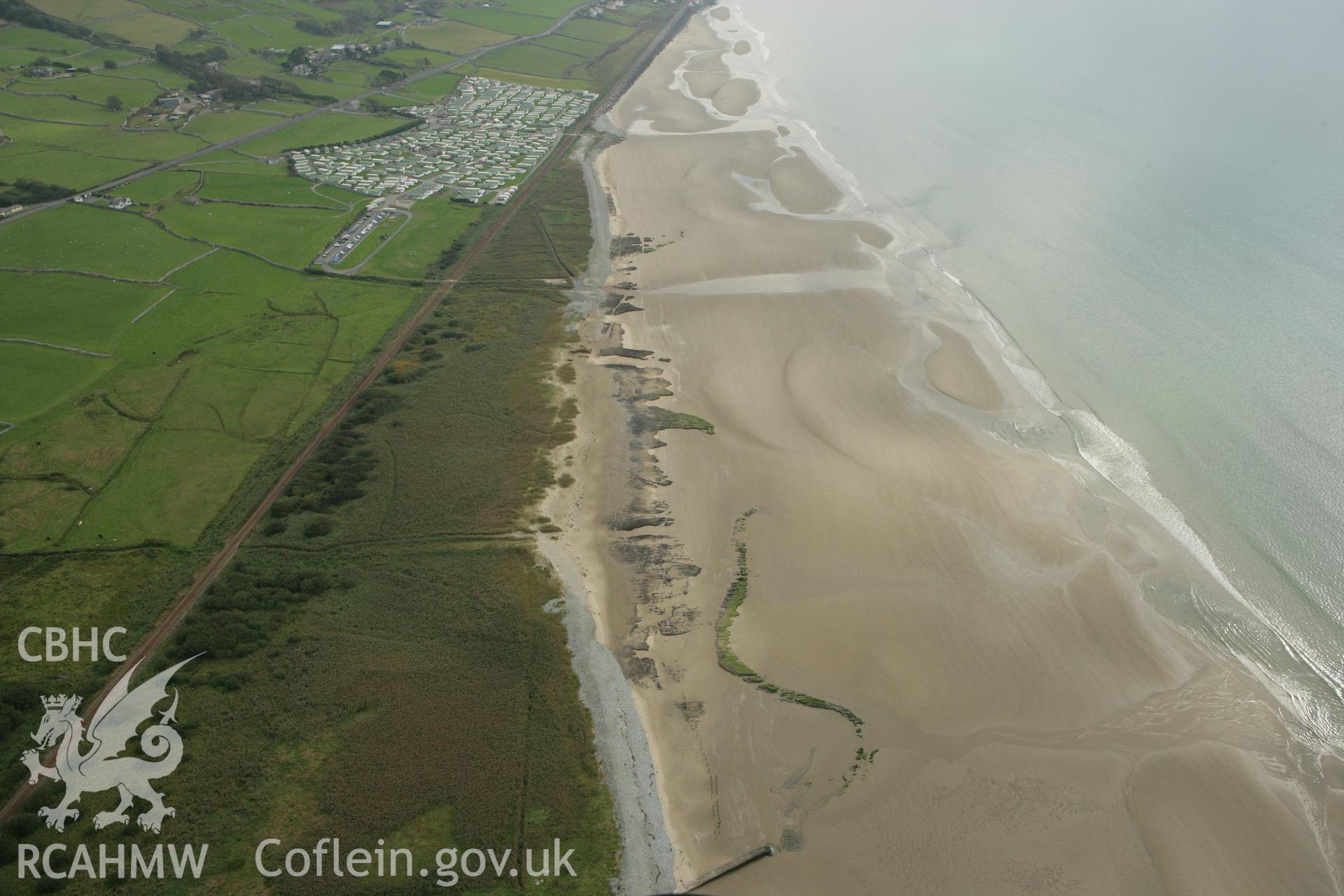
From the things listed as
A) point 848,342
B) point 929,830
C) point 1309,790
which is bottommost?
point 929,830

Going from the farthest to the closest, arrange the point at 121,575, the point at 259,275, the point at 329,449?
the point at 259,275 < the point at 329,449 < the point at 121,575

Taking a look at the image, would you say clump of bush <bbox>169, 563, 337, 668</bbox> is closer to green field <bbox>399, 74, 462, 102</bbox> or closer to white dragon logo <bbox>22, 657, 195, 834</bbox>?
white dragon logo <bbox>22, 657, 195, 834</bbox>

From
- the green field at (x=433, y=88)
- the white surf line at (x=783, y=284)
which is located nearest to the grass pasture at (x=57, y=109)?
the green field at (x=433, y=88)

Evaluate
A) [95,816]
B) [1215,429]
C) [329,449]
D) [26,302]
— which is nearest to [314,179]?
[26,302]

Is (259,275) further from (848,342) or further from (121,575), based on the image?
(848,342)

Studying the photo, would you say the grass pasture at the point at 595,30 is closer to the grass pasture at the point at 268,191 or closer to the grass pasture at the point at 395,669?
the grass pasture at the point at 268,191

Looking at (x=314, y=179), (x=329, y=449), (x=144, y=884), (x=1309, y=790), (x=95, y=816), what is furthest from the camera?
(x=314, y=179)

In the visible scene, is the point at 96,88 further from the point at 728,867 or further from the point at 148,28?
the point at 728,867
